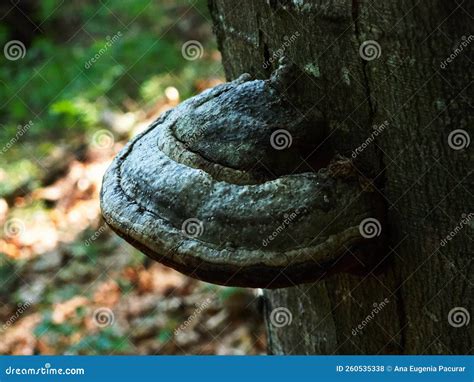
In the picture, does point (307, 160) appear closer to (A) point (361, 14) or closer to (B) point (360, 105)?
(B) point (360, 105)

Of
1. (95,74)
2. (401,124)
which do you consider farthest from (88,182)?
(401,124)

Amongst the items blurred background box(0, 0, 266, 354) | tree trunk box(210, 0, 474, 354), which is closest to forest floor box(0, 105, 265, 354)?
blurred background box(0, 0, 266, 354)

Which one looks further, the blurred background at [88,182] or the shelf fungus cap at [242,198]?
the blurred background at [88,182]

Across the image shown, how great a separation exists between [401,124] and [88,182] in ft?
15.4

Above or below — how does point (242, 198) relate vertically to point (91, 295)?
above

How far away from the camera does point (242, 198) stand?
5.17ft

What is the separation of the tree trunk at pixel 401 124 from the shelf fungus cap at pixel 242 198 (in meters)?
0.11

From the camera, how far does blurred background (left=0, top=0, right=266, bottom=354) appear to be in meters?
4.50

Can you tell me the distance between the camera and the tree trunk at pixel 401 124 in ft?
4.94

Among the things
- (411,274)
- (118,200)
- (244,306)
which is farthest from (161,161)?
(244,306)

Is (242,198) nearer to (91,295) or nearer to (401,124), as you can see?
(401,124)

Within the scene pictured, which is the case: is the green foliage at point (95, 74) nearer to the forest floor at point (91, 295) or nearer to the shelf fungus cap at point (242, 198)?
the forest floor at point (91, 295)

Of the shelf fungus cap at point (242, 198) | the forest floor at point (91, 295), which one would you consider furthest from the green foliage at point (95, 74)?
the shelf fungus cap at point (242, 198)

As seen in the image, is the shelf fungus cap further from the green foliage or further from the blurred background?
the green foliage
